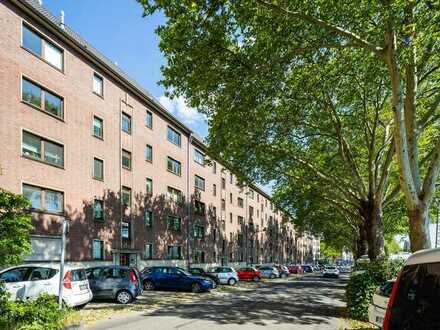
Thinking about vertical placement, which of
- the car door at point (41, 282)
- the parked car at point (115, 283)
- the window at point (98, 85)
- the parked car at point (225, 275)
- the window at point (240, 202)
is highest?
the window at point (98, 85)

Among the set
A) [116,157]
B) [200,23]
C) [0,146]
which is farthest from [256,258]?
[200,23]

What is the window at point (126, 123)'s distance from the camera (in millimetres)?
31434

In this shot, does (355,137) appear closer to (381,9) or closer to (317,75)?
(317,75)

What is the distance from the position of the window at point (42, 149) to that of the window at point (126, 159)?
7055 mm

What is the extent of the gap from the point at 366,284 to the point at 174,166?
1087 inches

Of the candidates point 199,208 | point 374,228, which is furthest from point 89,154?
point 199,208

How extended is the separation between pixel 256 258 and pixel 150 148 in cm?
3695

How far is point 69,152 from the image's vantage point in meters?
24.9

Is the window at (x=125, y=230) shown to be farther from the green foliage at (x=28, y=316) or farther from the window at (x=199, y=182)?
the green foliage at (x=28, y=316)

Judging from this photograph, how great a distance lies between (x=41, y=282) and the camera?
13953 mm

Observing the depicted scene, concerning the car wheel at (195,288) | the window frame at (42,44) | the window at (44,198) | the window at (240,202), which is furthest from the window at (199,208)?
the window frame at (42,44)

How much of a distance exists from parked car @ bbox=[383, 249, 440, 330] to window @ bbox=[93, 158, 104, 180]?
25308 mm

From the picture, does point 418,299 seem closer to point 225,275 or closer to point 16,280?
point 16,280

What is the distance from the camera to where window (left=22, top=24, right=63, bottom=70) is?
72.8 feet
